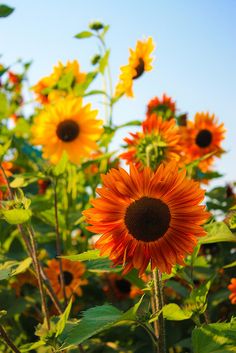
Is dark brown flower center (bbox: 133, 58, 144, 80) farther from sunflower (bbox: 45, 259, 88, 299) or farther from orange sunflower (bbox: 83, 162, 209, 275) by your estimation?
orange sunflower (bbox: 83, 162, 209, 275)

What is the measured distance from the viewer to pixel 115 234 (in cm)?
89

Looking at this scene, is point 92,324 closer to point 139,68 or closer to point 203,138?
point 139,68

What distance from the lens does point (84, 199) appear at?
213cm

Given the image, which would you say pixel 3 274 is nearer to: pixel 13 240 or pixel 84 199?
pixel 13 240

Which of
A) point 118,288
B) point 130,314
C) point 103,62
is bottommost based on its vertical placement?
point 118,288

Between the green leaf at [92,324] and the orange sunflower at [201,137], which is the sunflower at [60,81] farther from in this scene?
the green leaf at [92,324]

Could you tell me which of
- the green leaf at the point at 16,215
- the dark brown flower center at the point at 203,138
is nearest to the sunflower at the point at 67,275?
the dark brown flower center at the point at 203,138

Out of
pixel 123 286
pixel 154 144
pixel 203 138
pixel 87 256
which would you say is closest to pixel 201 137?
pixel 203 138

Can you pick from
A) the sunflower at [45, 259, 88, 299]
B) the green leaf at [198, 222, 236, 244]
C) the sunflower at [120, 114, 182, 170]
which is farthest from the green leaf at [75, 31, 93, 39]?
the green leaf at [198, 222, 236, 244]

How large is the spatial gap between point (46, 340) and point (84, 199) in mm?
1236

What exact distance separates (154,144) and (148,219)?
0.57 m

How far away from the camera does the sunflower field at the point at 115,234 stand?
0.85 metres

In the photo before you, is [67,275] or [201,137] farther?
[201,137]

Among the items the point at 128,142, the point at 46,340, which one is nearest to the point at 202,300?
the point at 46,340
